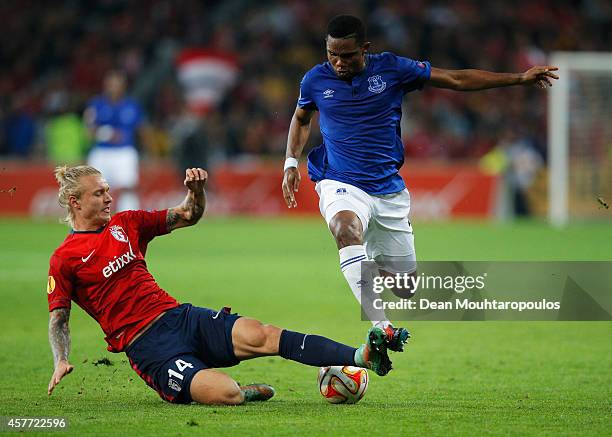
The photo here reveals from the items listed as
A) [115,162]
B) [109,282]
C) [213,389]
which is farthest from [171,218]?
[115,162]

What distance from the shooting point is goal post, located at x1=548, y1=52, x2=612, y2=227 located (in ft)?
70.6

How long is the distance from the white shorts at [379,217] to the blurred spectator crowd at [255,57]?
15.7 metres

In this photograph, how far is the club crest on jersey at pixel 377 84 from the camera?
7738 millimetres

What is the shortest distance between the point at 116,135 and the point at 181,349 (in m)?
12.8

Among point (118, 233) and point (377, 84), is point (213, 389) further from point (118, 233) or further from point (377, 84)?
point (377, 84)

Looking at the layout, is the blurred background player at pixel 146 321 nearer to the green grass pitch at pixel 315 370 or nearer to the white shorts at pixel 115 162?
the green grass pitch at pixel 315 370

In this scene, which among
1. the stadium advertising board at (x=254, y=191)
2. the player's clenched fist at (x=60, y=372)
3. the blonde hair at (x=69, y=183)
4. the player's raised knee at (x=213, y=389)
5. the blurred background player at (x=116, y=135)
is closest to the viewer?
the player's clenched fist at (x=60, y=372)

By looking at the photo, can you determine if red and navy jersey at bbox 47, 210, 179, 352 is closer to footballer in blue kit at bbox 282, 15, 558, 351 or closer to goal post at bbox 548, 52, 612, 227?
footballer in blue kit at bbox 282, 15, 558, 351

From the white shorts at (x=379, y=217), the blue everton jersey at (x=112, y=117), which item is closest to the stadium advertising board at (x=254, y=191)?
the blue everton jersey at (x=112, y=117)

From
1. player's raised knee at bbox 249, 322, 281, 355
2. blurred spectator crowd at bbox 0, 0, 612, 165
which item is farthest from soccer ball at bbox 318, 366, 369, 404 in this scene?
blurred spectator crowd at bbox 0, 0, 612, 165

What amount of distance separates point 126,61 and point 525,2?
9.96 m

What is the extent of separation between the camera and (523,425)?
5.75 meters

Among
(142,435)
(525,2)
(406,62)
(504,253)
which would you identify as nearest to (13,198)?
(504,253)

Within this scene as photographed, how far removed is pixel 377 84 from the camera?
7.74 meters
